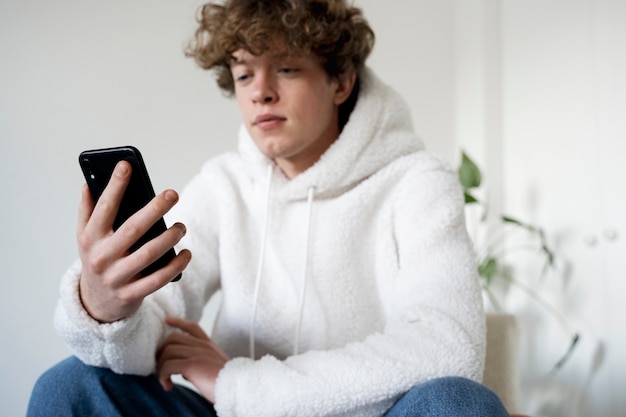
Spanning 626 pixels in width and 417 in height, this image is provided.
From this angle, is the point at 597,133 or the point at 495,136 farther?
the point at 495,136

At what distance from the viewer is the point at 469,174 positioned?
2041 mm

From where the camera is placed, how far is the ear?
4.12ft

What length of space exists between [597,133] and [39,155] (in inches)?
63.3

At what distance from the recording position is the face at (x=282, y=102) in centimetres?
114

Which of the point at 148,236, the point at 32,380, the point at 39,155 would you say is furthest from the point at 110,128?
the point at 148,236

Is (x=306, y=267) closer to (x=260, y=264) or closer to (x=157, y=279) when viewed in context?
(x=260, y=264)

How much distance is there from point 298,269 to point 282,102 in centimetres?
31

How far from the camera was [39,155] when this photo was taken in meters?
1.57

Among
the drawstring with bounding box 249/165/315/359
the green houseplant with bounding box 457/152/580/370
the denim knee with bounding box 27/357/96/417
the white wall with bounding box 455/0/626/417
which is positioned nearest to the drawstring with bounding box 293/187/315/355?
the drawstring with bounding box 249/165/315/359

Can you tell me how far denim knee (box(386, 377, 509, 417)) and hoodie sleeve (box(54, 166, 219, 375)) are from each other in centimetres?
38

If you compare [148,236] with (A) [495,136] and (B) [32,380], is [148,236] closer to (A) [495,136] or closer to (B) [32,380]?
(B) [32,380]

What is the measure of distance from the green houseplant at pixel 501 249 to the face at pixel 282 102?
0.98 meters

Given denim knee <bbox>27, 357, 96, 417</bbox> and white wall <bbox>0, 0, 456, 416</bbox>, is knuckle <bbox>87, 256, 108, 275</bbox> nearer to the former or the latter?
denim knee <bbox>27, 357, 96, 417</bbox>

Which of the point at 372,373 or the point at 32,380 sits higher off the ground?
the point at 372,373
